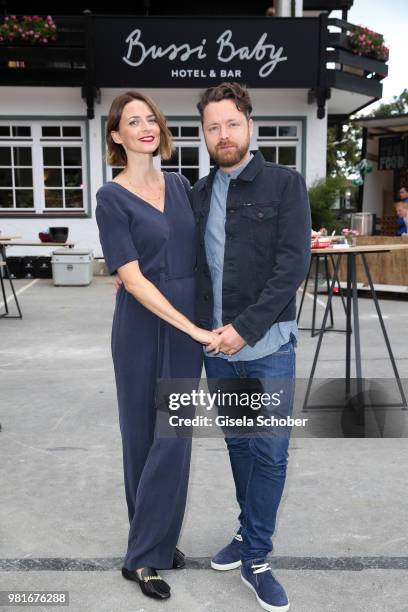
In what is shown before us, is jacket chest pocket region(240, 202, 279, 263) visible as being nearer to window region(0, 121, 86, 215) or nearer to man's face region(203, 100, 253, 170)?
man's face region(203, 100, 253, 170)

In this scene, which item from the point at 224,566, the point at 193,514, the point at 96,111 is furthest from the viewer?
the point at 96,111

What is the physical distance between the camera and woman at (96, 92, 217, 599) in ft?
8.18

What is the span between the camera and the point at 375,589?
2578 millimetres

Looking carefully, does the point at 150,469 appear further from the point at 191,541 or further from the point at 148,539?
the point at 191,541

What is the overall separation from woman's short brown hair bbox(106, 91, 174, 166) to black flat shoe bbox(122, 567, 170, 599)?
1.64m

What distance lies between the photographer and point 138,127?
2543 millimetres

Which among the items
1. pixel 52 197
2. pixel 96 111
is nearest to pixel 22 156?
pixel 52 197

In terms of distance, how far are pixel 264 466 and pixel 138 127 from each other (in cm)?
139

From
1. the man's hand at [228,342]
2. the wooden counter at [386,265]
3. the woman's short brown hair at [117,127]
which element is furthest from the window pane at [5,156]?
the man's hand at [228,342]

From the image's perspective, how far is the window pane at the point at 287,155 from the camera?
14.7 meters

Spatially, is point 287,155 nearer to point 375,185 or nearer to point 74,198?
point 375,185

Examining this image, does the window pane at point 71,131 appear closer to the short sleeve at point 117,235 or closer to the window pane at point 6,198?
the window pane at point 6,198

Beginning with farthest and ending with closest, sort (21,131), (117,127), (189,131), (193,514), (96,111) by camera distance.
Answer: (189,131) → (21,131) → (96,111) → (193,514) → (117,127)

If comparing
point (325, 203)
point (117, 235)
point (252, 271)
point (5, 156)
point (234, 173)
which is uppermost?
point (5, 156)
